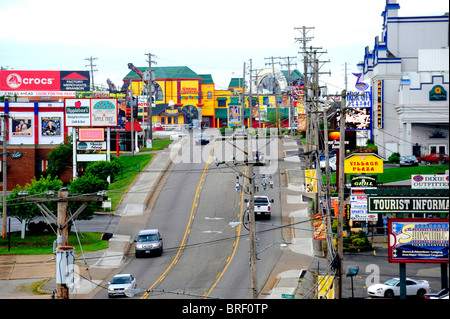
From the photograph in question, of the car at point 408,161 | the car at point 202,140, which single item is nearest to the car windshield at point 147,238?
the car at point 408,161

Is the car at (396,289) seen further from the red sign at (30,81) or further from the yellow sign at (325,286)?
the red sign at (30,81)

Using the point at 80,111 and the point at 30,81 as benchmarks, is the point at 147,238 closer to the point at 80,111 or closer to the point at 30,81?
the point at 80,111

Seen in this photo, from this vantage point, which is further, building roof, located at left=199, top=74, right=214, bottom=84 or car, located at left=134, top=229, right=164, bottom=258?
building roof, located at left=199, top=74, right=214, bottom=84

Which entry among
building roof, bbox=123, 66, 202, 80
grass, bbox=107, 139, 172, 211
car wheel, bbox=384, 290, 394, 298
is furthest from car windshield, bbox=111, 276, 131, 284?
building roof, bbox=123, 66, 202, 80

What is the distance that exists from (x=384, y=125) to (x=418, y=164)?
26.7 feet

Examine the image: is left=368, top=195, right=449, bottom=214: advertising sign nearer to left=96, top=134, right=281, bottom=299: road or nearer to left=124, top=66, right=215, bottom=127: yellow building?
left=96, top=134, right=281, bottom=299: road

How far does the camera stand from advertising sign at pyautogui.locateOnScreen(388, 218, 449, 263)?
83.5ft

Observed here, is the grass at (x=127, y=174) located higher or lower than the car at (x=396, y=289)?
higher

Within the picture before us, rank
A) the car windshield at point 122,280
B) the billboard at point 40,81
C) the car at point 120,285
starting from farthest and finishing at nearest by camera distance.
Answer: the billboard at point 40,81, the car windshield at point 122,280, the car at point 120,285

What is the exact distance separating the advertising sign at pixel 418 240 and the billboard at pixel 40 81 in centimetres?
8999

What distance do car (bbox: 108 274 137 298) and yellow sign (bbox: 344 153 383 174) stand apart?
59.8 feet

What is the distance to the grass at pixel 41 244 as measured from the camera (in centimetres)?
4547

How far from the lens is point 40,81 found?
108 m
